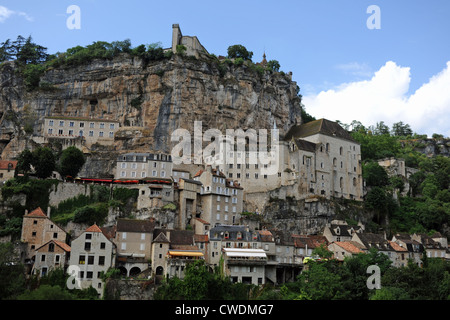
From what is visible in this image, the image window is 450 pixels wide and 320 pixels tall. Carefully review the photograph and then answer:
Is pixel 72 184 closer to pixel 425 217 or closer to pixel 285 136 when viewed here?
pixel 285 136

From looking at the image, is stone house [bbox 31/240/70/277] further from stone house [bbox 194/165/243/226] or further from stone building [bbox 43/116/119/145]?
stone building [bbox 43/116/119/145]

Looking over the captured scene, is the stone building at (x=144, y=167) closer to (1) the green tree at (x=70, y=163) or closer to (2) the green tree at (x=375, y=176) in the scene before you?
(1) the green tree at (x=70, y=163)

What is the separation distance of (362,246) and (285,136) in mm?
33401

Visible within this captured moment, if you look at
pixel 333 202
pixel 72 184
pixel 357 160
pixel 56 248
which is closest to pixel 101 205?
pixel 72 184

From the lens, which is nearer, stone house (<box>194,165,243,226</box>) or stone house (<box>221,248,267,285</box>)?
stone house (<box>221,248,267,285</box>)

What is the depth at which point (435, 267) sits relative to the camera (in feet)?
193

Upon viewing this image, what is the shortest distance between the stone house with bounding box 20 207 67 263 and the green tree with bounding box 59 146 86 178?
13286mm

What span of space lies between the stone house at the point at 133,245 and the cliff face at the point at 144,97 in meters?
27.3

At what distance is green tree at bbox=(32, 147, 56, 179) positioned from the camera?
236ft

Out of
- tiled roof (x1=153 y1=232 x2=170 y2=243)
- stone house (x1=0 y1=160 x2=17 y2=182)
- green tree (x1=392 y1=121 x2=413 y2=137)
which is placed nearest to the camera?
tiled roof (x1=153 y1=232 x2=170 y2=243)

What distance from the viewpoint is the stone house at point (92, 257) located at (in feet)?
182

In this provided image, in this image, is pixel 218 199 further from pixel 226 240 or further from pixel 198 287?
pixel 198 287

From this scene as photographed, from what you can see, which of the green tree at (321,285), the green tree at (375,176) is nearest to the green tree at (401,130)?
the green tree at (375,176)

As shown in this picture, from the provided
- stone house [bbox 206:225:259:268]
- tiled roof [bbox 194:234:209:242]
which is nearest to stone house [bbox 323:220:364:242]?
stone house [bbox 206:225:259:268]
